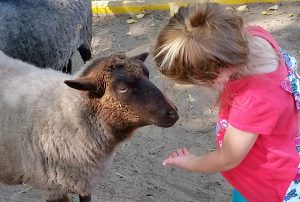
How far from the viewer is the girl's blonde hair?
1.68 meters

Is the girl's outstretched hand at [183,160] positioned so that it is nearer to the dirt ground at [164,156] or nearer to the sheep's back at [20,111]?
the dirt ground at [164,156]

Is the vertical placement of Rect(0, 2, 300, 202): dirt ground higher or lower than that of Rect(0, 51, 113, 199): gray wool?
lower

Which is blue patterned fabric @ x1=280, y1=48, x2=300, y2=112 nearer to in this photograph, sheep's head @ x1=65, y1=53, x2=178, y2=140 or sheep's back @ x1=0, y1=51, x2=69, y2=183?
sheep's head @ x1=65, y1=53, x2=178, y2=140

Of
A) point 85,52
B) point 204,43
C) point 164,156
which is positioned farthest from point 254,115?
point 85,52

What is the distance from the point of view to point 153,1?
208 inches

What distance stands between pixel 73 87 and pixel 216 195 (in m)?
1.24

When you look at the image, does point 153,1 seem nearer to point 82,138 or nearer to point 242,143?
point 82,138

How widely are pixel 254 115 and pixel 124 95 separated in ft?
2.35

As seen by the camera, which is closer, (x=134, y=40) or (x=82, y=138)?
(x=82, y=138)

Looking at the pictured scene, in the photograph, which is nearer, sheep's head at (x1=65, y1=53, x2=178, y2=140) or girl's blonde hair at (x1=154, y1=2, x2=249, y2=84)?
girl's blonde hair at (x1=154, y1=2, x2=249, y2=84)

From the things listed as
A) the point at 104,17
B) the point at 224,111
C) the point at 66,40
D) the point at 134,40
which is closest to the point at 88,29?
the point at 66,40

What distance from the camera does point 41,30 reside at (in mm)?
3682

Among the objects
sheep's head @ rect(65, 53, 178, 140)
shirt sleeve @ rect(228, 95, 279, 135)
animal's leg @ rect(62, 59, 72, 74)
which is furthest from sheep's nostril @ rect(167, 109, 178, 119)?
animal's leg @ rect(62, 59, 72, 74)

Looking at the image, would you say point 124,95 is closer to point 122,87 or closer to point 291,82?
point 122,87
